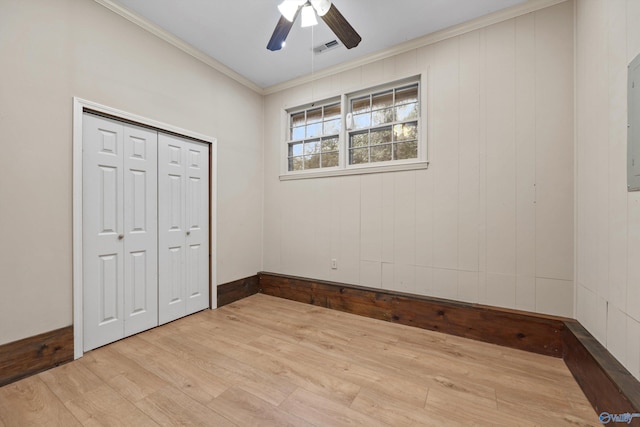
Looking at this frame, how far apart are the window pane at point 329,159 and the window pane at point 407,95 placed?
0.96 meters

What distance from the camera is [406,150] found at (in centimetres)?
285

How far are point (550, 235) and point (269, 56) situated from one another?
3.39m

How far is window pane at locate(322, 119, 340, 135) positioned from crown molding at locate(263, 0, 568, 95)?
60cm

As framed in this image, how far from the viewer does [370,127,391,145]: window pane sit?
2984 millimetres

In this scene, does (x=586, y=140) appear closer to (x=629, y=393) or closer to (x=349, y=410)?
(x=629, y=393)

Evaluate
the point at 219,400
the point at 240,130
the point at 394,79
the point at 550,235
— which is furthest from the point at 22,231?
the point at 550,235

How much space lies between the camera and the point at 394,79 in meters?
2.88

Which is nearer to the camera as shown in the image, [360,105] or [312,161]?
[360,105]

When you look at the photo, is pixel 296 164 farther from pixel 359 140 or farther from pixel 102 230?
pixel 102 230

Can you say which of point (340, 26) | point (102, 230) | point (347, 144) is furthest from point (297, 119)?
point (102, 230)

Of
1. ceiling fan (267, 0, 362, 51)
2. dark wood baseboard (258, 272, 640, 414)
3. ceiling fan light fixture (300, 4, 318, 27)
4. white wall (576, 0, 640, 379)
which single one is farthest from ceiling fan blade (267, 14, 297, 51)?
dark wood baseboard (258, 272, 640, 414)

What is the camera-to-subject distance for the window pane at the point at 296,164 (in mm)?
3611

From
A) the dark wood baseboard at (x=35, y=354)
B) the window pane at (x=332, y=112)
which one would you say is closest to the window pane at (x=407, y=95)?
the window pane at (x=332, y=112)

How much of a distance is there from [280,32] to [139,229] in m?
2.19
